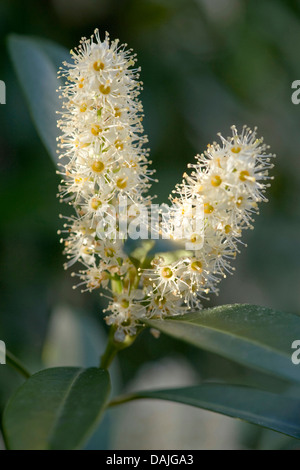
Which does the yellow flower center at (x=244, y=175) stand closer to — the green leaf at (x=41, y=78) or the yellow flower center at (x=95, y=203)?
the yellow flower center at (x=95, y=203)

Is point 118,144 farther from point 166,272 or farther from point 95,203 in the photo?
point 166,272

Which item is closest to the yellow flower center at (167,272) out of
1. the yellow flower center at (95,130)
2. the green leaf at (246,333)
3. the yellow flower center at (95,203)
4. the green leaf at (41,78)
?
the green leaf at (246,333)

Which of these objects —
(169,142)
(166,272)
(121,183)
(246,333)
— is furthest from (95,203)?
(169,142)

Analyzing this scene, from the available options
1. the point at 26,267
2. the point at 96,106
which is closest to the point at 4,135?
the point at 26,267

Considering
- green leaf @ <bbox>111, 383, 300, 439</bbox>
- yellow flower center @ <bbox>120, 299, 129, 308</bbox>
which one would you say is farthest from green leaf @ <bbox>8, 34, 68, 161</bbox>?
green leaf @ <bbox>111, 383, 300, 439</bbox>

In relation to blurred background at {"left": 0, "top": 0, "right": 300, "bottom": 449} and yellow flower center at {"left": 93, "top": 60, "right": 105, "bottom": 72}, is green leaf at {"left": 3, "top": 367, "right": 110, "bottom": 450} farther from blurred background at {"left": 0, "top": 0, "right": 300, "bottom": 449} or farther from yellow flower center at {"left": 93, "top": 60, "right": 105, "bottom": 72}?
blurred background at {"left": 0, "top": 0, "right": 300, "bottom": 449}

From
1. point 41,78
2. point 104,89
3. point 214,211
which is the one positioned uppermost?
point 41,78
